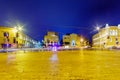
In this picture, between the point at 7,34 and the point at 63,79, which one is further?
the point at 7,34

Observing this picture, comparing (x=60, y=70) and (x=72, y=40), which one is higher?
(x=72, y=40)

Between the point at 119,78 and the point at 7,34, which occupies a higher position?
the point at 7,34

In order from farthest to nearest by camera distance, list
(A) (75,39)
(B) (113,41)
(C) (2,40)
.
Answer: (A) (75,39)
(B) (113,41)
(C) (2,40)

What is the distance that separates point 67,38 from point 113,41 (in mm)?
61548

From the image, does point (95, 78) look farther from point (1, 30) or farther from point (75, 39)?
point (75, 39)


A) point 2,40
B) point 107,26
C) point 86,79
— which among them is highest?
point 107,26

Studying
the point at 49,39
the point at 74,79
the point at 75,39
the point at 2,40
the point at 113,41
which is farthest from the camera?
the point at 75,39

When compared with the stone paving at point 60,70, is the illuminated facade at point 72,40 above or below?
above

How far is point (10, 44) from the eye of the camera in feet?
284

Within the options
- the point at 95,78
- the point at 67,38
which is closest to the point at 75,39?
the point at 67,38

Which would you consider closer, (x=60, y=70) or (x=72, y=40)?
(x=60, y=70)

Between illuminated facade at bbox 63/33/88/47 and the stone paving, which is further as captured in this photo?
illuminated facade at bbox 63/33/88/47

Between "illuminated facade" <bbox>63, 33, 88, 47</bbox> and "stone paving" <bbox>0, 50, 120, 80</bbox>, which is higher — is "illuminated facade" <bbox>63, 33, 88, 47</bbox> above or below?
above

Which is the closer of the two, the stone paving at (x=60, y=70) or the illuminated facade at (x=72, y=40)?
the stone paving at (x=60, y=70)
